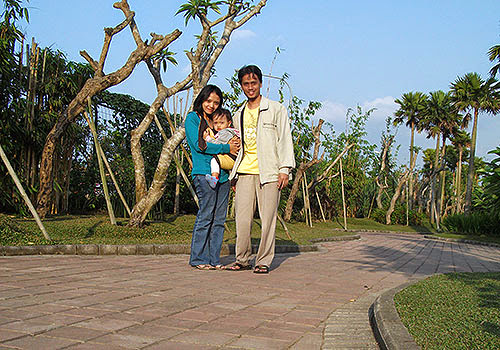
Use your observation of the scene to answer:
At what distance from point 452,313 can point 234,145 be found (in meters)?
3.01

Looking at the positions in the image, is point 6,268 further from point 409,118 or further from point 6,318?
point 409,118

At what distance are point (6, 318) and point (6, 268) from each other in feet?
6.29

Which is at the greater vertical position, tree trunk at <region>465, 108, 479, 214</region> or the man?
tree trunk at <region>465, 108, 479, 214</region>

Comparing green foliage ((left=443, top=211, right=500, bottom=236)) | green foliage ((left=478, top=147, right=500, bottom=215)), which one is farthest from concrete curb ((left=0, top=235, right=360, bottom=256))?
green foliage ((left=443, top=211, right=500, bottom=236))

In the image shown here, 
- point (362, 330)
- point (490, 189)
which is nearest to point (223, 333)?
point (362, 330)

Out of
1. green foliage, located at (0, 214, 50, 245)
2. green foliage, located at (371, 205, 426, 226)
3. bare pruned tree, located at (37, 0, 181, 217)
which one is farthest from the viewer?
green foliage, located at (371, 205, 426, 226)

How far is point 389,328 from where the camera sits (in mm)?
2846

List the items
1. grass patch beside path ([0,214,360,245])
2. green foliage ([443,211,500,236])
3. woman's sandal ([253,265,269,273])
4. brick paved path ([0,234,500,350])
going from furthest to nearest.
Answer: green foliage ([443,211,500,236]) → grass patch beside path ([0,214,360,245]) → woman's sandal ([253,265,269,273]) → brick paved path ([0,234,500,350])

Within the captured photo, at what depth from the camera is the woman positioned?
18.0 ft

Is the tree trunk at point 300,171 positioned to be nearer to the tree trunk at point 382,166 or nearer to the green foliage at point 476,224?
the green foliage at point 476,224

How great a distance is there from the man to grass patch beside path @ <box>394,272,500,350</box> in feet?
5.55

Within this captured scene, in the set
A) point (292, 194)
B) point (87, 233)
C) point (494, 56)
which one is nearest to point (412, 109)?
point (494, 56)

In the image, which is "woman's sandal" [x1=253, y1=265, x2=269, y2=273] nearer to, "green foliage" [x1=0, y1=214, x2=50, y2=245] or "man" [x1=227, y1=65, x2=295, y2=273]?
"man" [x1=227, y1=65, x2=295, y2=273]

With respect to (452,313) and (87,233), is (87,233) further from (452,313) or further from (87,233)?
(452,313)
